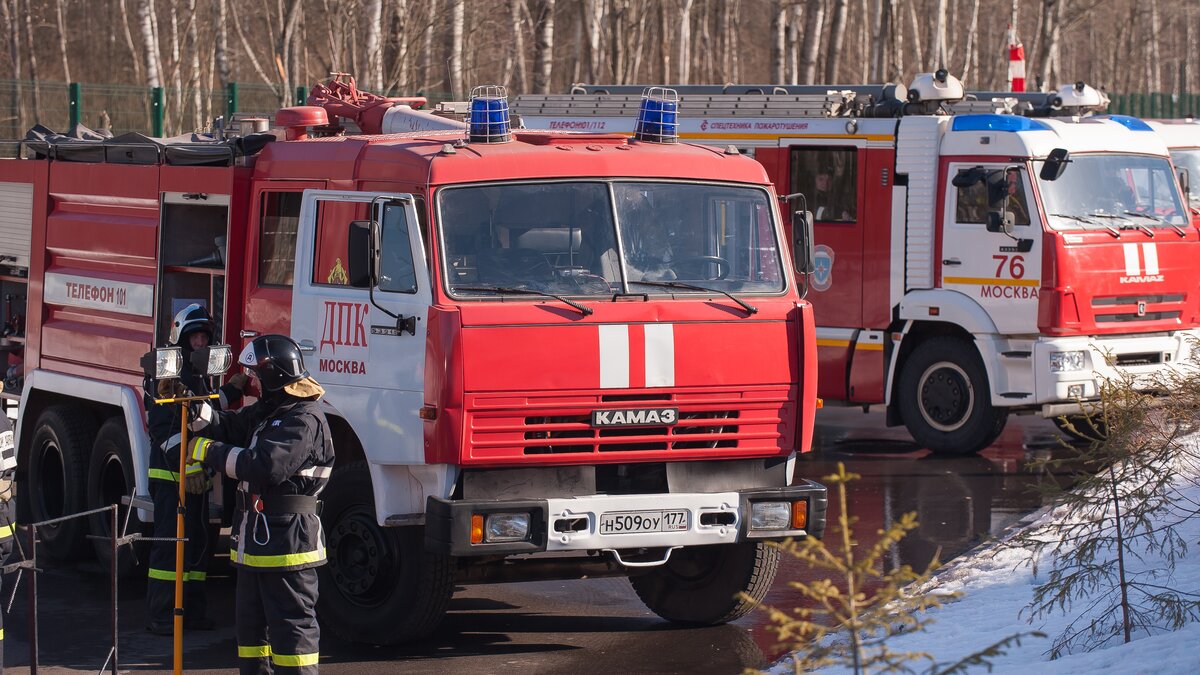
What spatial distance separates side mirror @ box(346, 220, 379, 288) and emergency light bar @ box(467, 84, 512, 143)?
0.73 m

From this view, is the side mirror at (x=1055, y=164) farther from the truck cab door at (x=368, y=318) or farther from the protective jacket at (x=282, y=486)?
the protective jacket at (x=282, y=486)

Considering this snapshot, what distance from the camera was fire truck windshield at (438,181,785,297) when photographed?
7371mm

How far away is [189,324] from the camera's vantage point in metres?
8.35

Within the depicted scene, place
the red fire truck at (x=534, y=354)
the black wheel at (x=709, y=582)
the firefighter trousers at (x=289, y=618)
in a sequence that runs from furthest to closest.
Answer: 1. the black wheel at (x=709, y=582)
2. the red fire truck at (x=534, y=354)
3. the firefighter trousers at (x=289, y=618)

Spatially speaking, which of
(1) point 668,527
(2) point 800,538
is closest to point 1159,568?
(2) point 800,538

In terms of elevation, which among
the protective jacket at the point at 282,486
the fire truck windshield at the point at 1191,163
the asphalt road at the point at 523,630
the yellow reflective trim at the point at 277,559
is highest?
the fire truck windshield at the point at 1191,163

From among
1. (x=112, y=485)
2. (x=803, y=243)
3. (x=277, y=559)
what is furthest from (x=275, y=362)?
(x=112, y=485)

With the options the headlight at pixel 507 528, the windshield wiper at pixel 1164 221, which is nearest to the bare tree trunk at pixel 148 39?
Result: the windshield wiper at pixel 1164 221

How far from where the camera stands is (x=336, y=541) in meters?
7.85

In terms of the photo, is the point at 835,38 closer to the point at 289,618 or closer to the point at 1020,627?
the point at 1020,627

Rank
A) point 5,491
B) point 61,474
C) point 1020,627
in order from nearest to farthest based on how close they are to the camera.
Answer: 1. point 5,491
2. point 1020,627
3. point 61,474

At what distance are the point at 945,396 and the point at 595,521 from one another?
6.82 m

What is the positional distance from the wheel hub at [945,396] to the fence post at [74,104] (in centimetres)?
1318

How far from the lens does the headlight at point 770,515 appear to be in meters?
7.50
